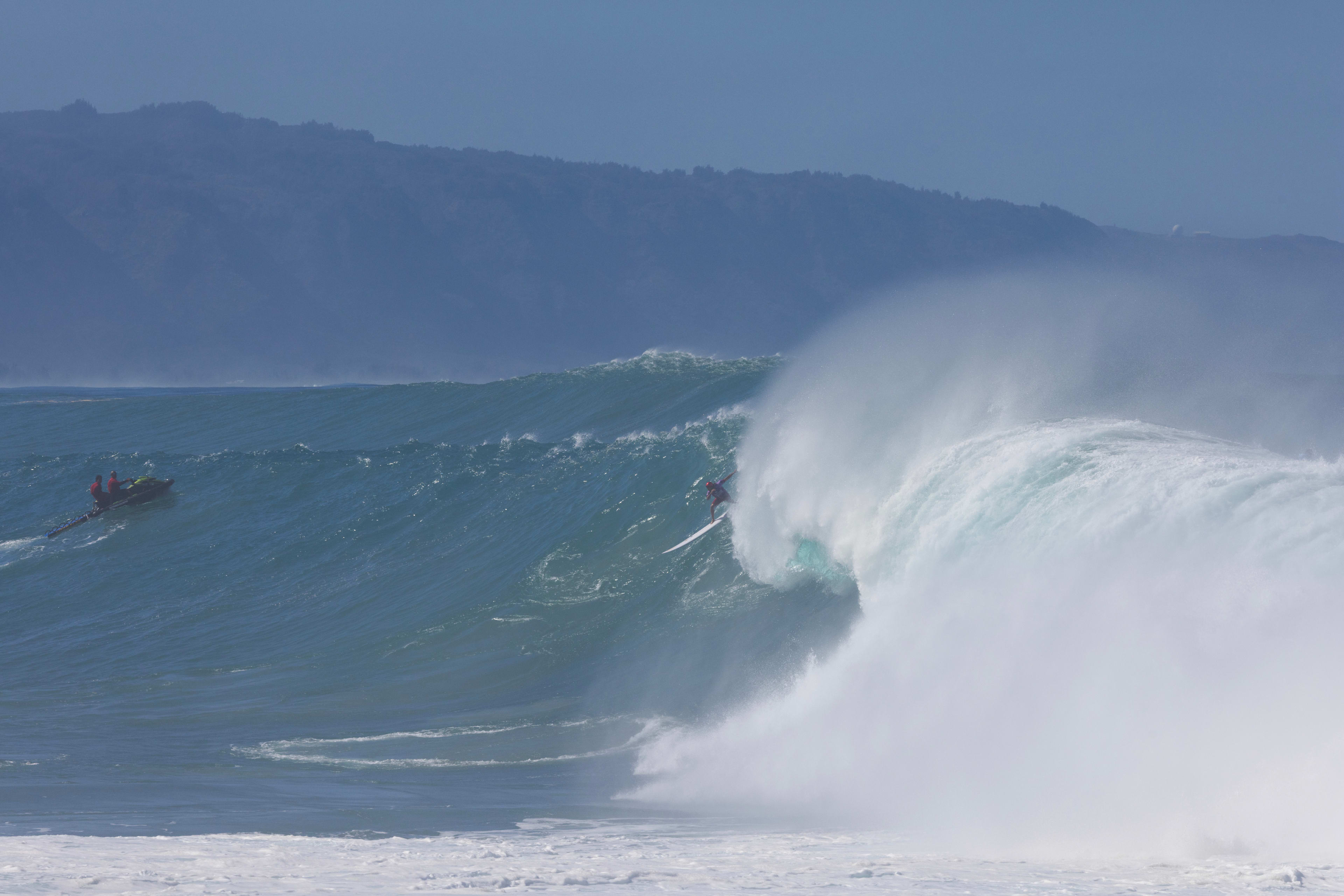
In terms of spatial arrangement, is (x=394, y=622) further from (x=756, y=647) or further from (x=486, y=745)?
(x=756, y=647)

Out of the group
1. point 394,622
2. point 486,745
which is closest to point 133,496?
point 394,622

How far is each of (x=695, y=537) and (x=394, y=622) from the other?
419 cm

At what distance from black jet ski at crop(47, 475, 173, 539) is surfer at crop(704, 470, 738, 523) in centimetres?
1259

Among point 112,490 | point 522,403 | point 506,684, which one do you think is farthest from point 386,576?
point 522,403

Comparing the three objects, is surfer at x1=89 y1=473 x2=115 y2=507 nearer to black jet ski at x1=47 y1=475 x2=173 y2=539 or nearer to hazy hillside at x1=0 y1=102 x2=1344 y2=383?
black jet ski at x1=47 y1=475 x2=173 y2=539

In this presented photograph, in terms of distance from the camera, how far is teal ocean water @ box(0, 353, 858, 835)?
1049 cm

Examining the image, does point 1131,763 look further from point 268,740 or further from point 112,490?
point 112,490

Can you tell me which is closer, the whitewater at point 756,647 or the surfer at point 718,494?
the whitewater at point 756,647

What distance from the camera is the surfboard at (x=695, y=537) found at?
681 inches

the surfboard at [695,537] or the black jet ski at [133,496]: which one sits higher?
the black jet ski at [133,496]

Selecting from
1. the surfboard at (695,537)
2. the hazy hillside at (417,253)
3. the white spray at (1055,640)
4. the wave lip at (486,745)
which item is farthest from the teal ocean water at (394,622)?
the hazy hillside at (417,253)

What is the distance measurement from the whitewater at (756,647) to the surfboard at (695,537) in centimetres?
19

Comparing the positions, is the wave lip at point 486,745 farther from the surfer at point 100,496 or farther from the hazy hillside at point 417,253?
the hazy hillside at point 417,253

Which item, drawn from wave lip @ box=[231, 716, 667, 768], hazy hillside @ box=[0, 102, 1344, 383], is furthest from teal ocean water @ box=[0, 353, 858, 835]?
hazy hillside @ box=[0, 102, 1344, 383]
